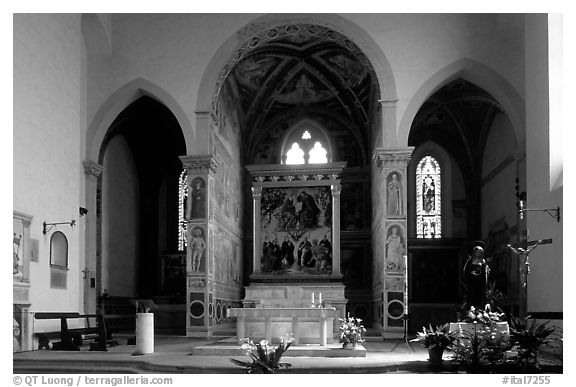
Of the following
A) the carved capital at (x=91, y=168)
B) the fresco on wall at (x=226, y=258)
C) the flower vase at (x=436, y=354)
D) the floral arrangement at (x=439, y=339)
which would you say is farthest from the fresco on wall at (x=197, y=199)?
the flower vase at (x=436, y=354)

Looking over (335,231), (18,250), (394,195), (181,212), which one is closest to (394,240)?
(394,195)

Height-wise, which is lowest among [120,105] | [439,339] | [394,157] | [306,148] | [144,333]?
[144,333]

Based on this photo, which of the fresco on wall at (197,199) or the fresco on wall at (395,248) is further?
the fresco on wall at (197,199)

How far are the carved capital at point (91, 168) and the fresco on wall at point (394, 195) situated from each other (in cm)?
818

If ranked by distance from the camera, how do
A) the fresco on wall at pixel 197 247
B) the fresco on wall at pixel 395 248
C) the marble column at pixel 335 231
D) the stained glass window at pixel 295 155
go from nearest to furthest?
the fresco on wall at pixel 395 248 < the fresco on wall at pixel 197 247 < the marble column at pixel 335 231 < the stained glass window at pixel 295 155

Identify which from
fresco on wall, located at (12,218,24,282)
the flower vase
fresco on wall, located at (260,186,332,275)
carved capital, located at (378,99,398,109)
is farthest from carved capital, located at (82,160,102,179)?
the flower vase

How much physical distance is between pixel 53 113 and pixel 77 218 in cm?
273

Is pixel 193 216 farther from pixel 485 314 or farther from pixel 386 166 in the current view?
pixel 485 314

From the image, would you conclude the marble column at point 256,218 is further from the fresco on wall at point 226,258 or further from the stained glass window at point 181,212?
the stained glass window at point 181,212

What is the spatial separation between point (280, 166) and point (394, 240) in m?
6.17

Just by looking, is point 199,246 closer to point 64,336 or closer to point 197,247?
point 197,247

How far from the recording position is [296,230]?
2381 centimetres

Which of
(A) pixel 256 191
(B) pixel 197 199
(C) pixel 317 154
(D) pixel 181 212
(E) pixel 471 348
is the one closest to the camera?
(E) pixel 471 348

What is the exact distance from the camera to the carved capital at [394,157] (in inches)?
734
